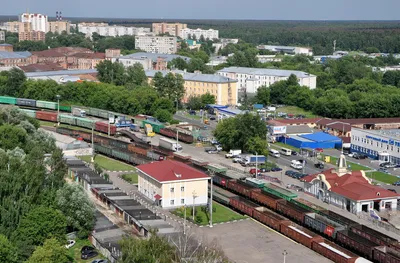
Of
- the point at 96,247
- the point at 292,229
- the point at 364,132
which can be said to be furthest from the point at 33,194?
the point at 364,132

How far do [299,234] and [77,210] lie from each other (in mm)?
10353

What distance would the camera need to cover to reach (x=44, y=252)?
22266 millimetres

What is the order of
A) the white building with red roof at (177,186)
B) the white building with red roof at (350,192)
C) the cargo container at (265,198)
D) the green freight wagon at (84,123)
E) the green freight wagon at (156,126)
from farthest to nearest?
the green freight wagon at (84,123) → the green freight wagon at (156,126) → the white building with red roof at (177,186) → the white building with red roof at (350,192) → the cargo container at (265,198)

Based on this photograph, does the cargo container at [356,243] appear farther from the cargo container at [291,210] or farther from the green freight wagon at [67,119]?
the green freight wagon at [67,119]

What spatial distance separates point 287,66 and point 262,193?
214ft

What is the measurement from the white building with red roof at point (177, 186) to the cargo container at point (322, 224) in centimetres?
649

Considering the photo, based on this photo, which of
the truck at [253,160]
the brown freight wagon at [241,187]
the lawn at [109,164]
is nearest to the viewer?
the brown freight wagon at [241,187]

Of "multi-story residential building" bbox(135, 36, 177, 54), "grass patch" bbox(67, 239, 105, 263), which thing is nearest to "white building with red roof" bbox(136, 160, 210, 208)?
"grass patch" bbox(67, 239, 105, 263)

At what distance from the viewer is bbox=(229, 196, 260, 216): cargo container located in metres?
31.5

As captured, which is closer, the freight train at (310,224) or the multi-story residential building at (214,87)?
the freight train at (310,224)

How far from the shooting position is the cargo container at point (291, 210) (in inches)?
1185

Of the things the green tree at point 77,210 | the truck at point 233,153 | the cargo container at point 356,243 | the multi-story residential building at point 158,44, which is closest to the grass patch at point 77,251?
the green tree at point 77,210

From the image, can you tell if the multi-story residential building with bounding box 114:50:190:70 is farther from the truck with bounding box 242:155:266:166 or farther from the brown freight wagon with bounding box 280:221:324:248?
the brown freight wagon with bounding box 280:221:324:248

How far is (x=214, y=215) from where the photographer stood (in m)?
31.7
